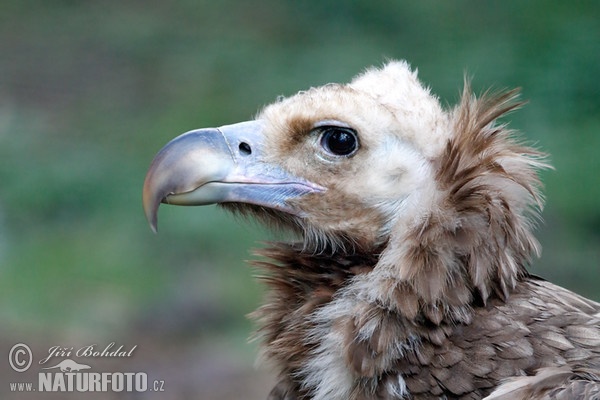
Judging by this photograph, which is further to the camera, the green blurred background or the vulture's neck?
the green blurred background

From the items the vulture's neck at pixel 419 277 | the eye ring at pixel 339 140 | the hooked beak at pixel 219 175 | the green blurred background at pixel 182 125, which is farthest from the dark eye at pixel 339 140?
the green blurred background at pixel 182 125

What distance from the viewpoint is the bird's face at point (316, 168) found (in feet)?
8.96

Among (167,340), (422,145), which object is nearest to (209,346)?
(167,340)

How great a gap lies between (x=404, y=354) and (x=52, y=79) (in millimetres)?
6511

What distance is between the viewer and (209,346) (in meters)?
5.42

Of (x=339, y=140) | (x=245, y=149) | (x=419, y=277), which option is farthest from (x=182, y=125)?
(x=419, y=277)

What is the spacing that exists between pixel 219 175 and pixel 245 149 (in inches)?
4.9

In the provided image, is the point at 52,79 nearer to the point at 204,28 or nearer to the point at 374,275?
the point at 204,28

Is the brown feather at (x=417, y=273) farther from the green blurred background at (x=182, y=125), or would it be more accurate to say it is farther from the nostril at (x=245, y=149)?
the green blurred background at (x=182, y=125)

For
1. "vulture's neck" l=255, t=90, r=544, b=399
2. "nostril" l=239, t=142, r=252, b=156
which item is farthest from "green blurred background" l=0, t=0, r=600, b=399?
"vulture's neck" l=255, t=90, r=544, b=399

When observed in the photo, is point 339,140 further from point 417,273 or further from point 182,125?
point 182,125

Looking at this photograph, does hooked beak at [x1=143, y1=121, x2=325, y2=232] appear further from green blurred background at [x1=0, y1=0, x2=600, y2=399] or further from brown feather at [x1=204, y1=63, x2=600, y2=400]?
green blurred background at [x1=0, y1=0, x2=600, y2=399]

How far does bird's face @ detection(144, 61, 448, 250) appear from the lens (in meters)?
2.73

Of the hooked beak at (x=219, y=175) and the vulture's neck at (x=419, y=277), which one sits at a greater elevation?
the hooked beak at (x=219, y=175)
